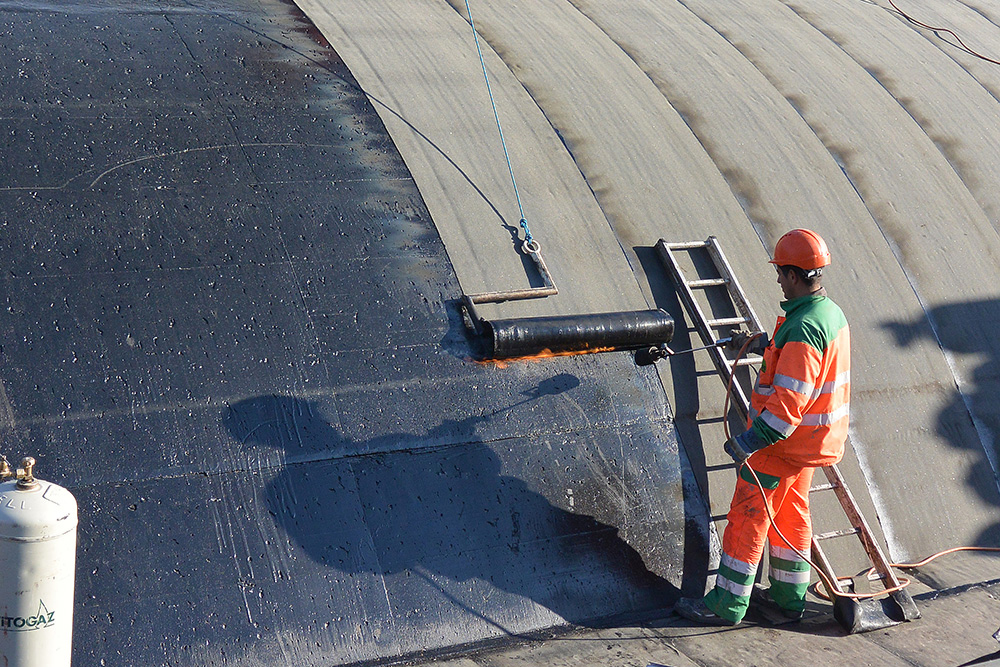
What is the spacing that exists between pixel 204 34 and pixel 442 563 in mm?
4146

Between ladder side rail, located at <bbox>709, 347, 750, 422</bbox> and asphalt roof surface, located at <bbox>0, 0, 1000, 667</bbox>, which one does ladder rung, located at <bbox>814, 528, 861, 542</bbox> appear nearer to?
asphalt roof surface, located at <bbox>0, 0, 1000, 667</bbox>

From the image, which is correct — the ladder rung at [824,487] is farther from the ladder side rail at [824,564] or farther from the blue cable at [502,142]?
the blue cable at [502,142]

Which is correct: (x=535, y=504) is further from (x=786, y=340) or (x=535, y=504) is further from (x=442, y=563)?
(x=786, y=340)

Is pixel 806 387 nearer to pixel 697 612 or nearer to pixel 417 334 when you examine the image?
pixel 697 612

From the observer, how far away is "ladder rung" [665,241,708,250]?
20.6ft

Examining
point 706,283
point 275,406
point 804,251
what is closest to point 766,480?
point 804,251

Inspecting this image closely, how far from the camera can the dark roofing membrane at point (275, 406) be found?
14.1 feet

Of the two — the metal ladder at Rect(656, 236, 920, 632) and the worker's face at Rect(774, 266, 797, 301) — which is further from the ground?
the worker's face at Rect(774, 266, 797, 301)

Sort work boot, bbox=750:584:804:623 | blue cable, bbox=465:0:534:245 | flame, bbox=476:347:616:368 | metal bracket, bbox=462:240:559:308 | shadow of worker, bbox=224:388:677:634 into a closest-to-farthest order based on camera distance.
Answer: shadow of worker, bbox=224:388:677:634 → work boot, bbox=750:584:804:623 → flame, bbox=476:347:616:368 → metal bracket, bbox=462:240:559:308 → blue cable, bbox=465:0:534:245

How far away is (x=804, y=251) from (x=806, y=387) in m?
0.72

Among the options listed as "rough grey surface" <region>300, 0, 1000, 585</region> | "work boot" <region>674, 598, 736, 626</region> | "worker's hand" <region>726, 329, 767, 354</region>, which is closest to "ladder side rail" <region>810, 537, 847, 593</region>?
"rough grey surface" <region>300, 0, 1000, 585</region>

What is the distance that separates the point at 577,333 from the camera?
17.7 feet

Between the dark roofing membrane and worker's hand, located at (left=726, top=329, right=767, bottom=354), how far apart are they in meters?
0.57

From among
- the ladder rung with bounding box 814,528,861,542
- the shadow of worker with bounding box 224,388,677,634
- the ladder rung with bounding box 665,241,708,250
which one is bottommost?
the shadow of worker with bounding box 224,388,677,634
